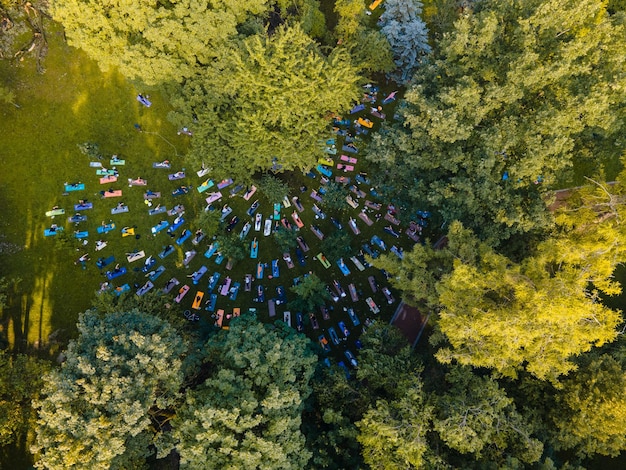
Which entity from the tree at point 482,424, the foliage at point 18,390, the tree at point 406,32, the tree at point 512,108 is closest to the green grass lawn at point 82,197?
the foliage at point 18,390

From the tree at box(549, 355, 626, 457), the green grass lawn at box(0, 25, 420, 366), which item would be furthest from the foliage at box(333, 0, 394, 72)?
the tree at box(549, 355, 626, 457)

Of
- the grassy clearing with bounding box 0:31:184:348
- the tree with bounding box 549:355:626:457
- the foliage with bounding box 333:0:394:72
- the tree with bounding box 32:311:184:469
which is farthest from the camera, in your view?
the grassy clearing with bounding box 0:31:184:348

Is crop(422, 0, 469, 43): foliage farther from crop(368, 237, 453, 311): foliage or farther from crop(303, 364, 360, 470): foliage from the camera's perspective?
crop(303, 364, 360, 470): foliage

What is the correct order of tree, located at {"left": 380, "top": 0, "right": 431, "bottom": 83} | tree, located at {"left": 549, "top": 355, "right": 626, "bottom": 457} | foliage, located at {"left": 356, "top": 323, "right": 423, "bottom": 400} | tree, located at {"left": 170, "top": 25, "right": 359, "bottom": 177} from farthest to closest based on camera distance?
1. tree, located at {"left": 380, "top": 0, "right": 431, "bottom": 83}
2. tree, located at {"left": 170, "top": 25, "right": 359, "bottom": 177}
3. foliage, located at {"left": 356, "top": 323, "right": 423, "bottom": 400}
4. tree, located at {"left": 549, "top": 355, "right": 626, "bottom": 457}

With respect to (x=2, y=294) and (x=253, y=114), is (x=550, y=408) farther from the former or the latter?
(x=2, y=294)

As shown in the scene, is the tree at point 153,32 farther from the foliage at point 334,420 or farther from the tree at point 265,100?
the foliage at point 334,420

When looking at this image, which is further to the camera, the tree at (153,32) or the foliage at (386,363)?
the tree at (153,32)

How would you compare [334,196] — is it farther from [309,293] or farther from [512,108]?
[512,108]
